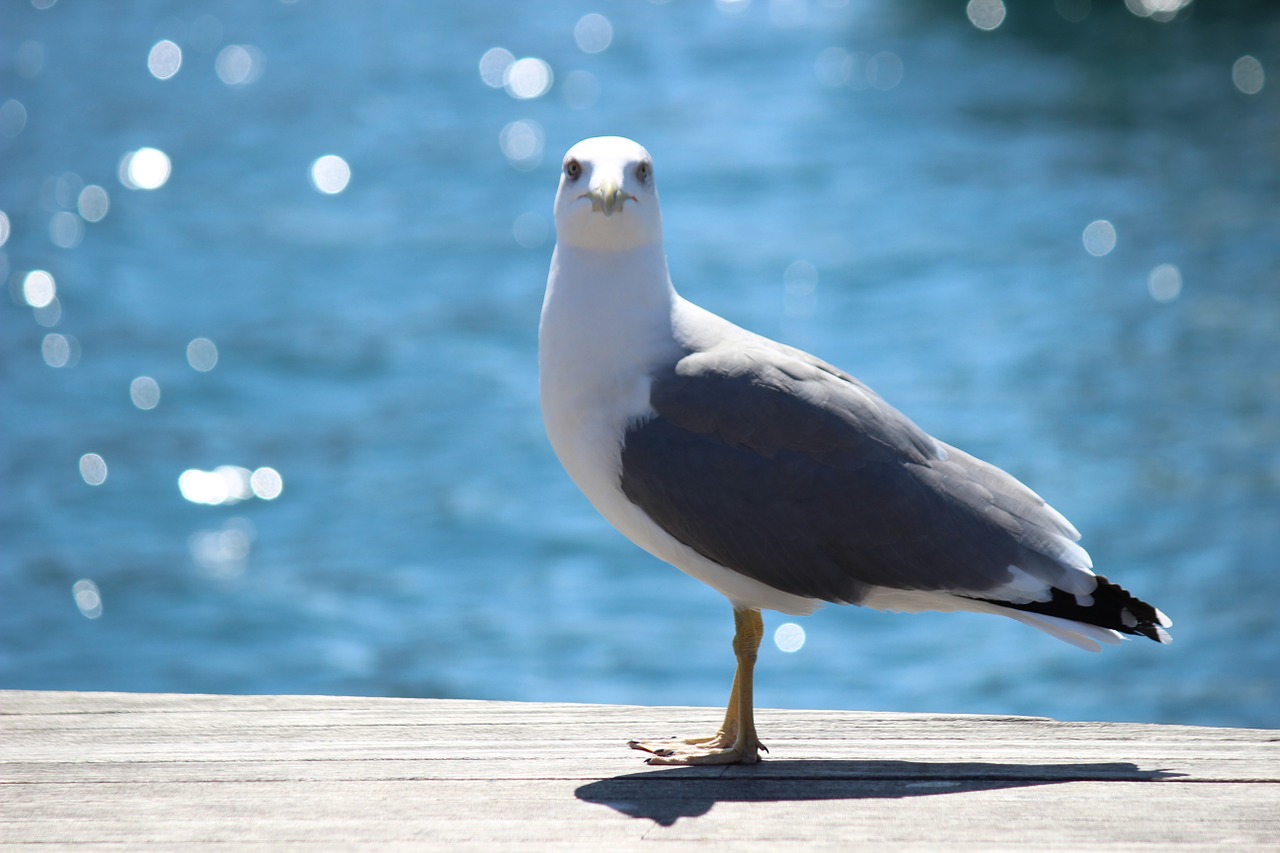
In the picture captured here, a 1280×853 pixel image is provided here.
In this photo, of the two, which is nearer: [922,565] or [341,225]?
[922,565]

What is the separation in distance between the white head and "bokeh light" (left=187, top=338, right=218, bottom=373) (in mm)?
11634

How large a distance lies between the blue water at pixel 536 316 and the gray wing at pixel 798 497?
6.47 meters

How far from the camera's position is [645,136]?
62.8 ft

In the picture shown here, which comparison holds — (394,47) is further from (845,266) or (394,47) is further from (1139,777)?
(1139,777)

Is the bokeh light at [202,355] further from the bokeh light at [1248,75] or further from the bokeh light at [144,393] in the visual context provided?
the bokeh light at [1248,75]

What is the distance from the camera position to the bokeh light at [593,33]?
23.0m

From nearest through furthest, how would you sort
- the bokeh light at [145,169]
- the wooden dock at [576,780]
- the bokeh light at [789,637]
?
the wooden dock at [576,780] < the bokeh light at [789,637] < the bokeh light at [145,169]

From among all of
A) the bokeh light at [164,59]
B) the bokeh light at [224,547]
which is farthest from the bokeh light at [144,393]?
the bokeh light at [164,59]

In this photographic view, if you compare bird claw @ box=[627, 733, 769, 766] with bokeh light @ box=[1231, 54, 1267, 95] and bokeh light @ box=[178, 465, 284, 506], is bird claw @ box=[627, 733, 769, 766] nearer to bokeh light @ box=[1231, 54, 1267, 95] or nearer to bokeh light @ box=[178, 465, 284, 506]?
bokeh light @ box=[178, 465, 284, 506]

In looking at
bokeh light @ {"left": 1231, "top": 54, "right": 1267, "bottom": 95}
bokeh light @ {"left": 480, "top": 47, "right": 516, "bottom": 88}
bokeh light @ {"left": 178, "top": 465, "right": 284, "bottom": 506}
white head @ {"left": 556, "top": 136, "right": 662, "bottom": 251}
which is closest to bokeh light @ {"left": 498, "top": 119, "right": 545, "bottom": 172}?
bokeh light @ {"left": 480, "top": 47, "right": 516, "bottom": 88}

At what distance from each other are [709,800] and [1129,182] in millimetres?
15870

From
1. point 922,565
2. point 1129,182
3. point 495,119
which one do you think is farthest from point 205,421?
point 922,565

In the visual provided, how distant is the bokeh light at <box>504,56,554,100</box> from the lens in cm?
2142

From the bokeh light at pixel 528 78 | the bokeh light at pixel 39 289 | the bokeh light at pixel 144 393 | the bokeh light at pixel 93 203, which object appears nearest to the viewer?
the bokeh light at pixel 144 393
